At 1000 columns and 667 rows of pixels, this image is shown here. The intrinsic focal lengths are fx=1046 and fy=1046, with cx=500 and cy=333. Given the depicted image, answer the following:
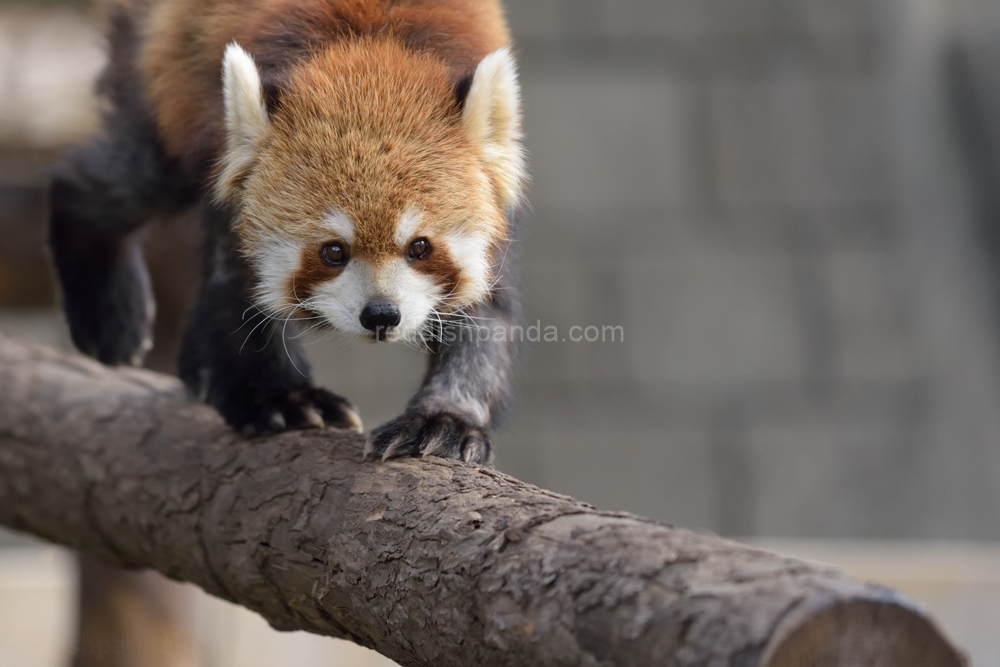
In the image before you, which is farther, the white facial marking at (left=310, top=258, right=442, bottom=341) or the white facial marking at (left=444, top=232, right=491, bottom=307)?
the white facial marking at (left=444, top=232, right=491, bottom=307)

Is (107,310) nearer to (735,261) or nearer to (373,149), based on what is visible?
(373,149)

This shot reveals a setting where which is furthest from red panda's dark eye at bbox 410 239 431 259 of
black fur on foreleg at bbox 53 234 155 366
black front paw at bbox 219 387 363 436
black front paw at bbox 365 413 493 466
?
black fur on foreleg at bbox 53 234 155 366

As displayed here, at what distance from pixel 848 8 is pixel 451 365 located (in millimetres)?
4231

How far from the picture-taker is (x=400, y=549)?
1.93 m

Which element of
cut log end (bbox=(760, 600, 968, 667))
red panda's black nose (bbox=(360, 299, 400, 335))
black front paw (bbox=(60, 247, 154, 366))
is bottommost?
black front paw (bbox=(60, 247, 154, 366))

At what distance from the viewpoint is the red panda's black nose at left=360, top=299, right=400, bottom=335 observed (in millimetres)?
2254

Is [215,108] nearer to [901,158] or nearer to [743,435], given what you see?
[743,435]

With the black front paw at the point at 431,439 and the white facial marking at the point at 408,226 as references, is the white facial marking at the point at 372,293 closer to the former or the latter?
the white facial marking at the point at 408,226

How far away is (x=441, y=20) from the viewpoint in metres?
2.59

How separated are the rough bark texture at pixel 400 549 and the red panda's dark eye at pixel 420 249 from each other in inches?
18.0

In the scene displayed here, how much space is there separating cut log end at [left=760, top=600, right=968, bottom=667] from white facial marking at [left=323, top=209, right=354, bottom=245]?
129 centimetres

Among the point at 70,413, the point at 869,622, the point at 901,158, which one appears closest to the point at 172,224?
the point at 70,413

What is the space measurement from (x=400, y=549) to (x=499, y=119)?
105cm

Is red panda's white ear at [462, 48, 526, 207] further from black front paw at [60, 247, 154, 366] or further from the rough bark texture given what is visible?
black front paw at [60, 247, 154, 366]
